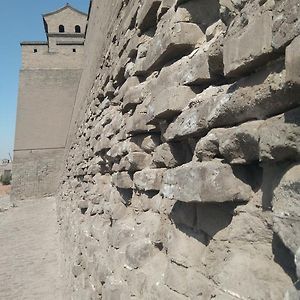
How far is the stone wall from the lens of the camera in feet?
4.19

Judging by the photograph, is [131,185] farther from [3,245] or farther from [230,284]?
[3,245]

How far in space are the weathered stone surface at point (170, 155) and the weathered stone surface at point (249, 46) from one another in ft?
2.29

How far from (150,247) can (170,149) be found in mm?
582

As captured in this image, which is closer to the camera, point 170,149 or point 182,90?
point 182,90

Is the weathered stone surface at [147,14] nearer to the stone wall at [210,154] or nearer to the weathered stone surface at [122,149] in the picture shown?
the stone wall at [210,154]

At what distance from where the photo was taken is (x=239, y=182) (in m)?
1.53

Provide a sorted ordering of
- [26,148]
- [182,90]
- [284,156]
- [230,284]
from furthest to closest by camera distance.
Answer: [26,148] → [182,90] → [230,284] → [284,156]

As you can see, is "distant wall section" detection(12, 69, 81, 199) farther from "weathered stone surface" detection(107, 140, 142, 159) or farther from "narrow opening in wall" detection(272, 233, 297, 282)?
"narrow opening in wall" detection(272, 233, 297, 282)

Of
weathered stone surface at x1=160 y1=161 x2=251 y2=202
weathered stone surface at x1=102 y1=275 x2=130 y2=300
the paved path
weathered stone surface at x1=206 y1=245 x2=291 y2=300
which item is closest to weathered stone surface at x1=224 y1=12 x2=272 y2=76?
weathered stone surface at x1=160 y1=161 x2=251 y2=202

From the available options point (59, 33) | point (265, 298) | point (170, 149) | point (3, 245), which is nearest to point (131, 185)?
point (170, 149)

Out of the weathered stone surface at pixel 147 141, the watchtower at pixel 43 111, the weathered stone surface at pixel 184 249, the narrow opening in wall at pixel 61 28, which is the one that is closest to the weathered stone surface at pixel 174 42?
the weathered stone surface at pixel 147 141

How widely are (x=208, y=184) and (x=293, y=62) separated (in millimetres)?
635

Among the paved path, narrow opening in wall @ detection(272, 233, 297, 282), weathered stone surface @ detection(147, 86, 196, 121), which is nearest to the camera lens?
narrow opening in wall @ detection(272, 233, 297, 282)

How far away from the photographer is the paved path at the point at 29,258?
7.50m
